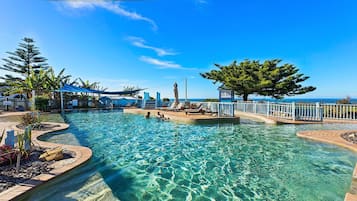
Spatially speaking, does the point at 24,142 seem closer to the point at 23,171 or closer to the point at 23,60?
the point at 23,171

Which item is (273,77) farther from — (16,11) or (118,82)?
(118,82)

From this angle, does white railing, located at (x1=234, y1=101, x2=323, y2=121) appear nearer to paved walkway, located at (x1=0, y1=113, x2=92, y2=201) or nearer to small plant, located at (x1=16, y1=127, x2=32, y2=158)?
paved walkway, located at (x1=0, y1=113, x2=92, y2=201)

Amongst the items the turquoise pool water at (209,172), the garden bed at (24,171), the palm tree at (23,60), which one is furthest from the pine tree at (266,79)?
the palm tree at (23,60)

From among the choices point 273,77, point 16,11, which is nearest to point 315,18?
point 273,77

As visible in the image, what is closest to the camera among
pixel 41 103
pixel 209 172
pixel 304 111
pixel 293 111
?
pixel 209 172

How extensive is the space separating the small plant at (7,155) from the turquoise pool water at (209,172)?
1352 mm

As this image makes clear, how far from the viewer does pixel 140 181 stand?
3.84 meters

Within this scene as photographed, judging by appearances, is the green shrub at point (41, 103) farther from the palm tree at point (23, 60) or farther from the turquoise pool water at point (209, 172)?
the turquoise pool water at point (209, 172)

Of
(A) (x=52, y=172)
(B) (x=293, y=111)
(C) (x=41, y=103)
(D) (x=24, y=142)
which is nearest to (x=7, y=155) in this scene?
(D) (x=24, y=142)

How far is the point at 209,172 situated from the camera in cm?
429

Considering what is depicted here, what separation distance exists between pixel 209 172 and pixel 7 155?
4.15m

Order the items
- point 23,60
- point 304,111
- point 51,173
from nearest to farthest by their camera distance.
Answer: point 51,173 < point 304,111 < point 23,60

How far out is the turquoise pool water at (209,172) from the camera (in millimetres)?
3279

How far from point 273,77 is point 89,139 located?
17605 mm
